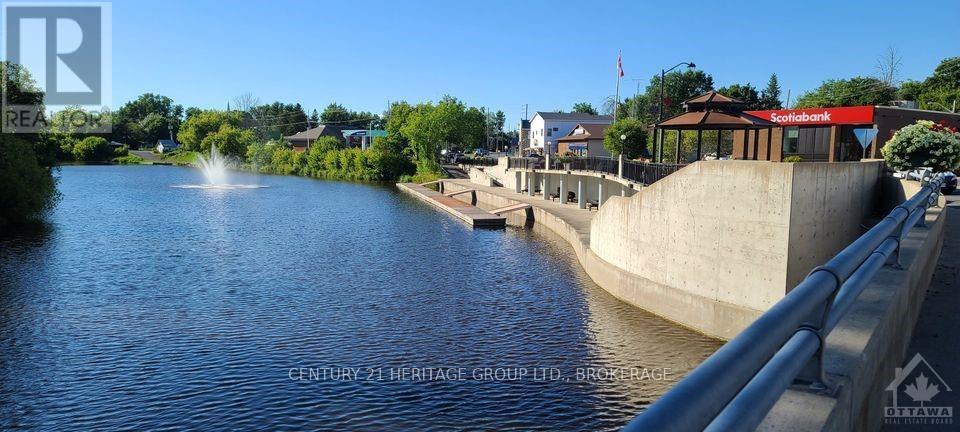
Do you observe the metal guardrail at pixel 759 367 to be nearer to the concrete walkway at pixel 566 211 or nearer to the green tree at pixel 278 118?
the concrete walkway at pixel 566 211

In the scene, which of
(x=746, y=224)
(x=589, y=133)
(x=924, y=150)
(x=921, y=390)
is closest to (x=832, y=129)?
(x=924, y=150)

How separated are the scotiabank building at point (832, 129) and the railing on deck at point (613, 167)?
9.60m

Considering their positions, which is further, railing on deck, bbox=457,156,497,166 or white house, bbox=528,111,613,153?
white house, bbox=528,111,613,153

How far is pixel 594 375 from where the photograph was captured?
13805 mm

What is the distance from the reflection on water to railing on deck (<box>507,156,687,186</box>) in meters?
4.12

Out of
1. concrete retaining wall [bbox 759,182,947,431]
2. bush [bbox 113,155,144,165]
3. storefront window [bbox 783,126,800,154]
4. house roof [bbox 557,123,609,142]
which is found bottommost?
concrete retaining wall [bbox 759,182,947,431]

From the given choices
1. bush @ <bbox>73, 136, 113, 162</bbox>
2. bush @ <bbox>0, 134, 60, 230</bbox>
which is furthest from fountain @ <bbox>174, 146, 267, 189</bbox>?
bush @ <bbox>0, 134, 60, 230</bbox>

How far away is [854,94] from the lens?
86688mm

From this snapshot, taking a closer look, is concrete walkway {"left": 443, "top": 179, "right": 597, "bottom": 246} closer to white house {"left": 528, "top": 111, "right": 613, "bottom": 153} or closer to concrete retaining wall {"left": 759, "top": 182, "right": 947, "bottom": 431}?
concrete retaining wall {"left": 759, "top": 182, "right": 947, "bottom": 431}

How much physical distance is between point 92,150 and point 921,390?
482ft

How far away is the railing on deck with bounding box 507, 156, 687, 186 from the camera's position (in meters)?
23.7

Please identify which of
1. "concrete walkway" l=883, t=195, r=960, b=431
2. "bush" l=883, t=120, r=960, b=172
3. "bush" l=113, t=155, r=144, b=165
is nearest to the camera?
"concrete walkway" l=883, t=195, r=960, b=431

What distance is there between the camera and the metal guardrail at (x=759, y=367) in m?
1.74

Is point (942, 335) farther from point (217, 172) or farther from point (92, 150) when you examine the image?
point (92, 150)
